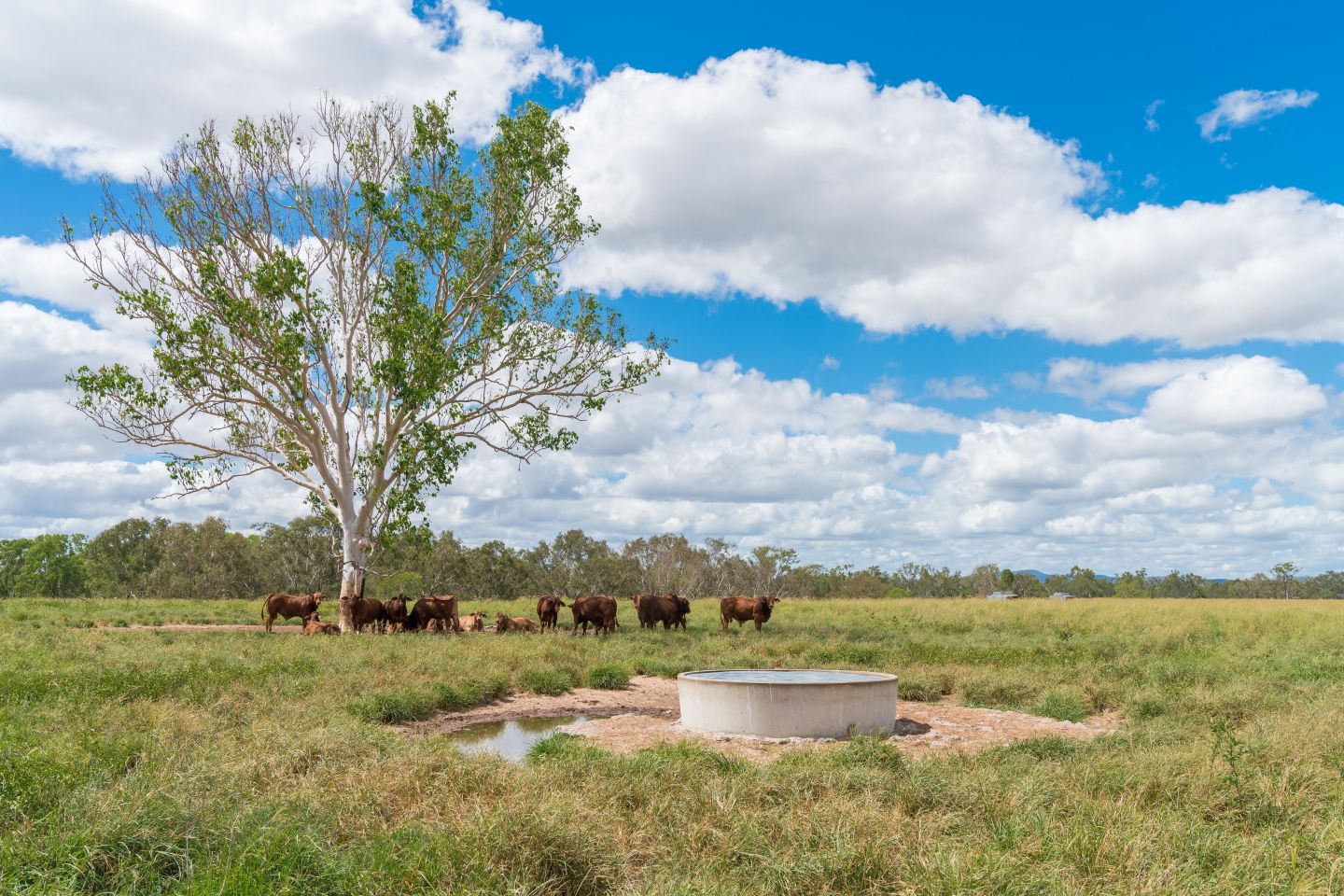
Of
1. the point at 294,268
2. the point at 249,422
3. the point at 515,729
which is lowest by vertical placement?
the point at 515,729

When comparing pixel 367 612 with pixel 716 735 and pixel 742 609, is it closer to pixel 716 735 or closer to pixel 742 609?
pixel 742 609

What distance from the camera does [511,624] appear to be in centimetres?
2586

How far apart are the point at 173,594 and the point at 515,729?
72.4 metres

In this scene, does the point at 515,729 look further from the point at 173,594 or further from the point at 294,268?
the point at 173,594

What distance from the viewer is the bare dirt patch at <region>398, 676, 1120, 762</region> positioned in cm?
1062

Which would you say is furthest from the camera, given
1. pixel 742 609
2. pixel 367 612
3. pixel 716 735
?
pixel 742 609

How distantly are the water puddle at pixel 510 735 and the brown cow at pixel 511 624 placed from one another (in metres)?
12.1

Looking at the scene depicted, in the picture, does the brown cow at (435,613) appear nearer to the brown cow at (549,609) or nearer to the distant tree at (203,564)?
the brown cow at (549,609)

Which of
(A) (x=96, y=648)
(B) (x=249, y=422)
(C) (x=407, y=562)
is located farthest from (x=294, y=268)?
(C) (x=407, y=562)

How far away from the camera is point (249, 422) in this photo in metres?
25.8

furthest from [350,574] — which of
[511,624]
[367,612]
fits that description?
[511,624]

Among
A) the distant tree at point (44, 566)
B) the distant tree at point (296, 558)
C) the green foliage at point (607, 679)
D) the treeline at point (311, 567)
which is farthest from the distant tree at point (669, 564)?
the green foliage at point (607, 679)

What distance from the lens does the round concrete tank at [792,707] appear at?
11289 millimetres

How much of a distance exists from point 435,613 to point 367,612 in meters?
1.83
